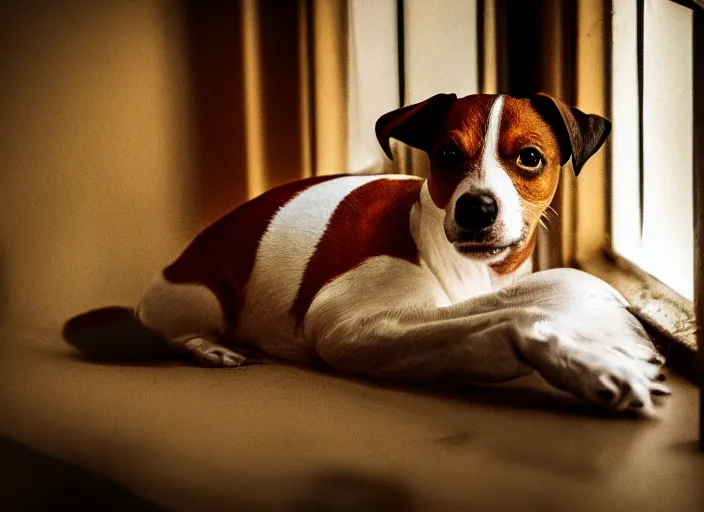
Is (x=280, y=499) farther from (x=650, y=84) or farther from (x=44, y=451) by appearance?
(x=650, y=84)

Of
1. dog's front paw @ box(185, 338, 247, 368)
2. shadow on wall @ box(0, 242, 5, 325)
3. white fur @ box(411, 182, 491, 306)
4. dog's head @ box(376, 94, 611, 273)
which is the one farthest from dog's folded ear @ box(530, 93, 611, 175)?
shadow on wall @ box(0, 242, 5, 325)

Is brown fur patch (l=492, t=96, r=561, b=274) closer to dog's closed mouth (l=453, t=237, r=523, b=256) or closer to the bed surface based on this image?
dog's closed mouth (l=453, t=237, r=523, b=256)

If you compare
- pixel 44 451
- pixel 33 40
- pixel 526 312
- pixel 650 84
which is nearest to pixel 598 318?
pixel 526 312

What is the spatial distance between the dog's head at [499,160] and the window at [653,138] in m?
0.03

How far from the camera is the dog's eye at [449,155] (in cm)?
69

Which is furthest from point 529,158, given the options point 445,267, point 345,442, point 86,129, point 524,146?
point 86,129

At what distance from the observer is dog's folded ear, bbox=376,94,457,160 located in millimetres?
730

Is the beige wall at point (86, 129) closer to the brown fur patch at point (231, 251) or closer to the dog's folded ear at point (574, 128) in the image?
the brown fur patch at point (231, 251)

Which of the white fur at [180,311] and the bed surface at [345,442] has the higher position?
the white fur at [180,311]

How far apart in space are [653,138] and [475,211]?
17 cm

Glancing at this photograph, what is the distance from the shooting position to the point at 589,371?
0.63 m

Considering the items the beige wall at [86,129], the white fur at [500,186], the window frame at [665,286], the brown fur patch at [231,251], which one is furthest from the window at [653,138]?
the beige wall at [86,129]

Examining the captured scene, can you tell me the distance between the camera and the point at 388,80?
2.60 feet

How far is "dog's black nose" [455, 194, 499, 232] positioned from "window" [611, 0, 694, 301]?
137mm
